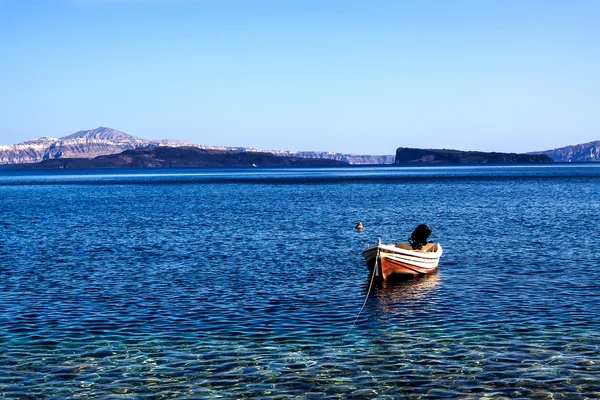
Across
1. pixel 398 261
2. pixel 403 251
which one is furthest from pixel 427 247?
pixel 398 261

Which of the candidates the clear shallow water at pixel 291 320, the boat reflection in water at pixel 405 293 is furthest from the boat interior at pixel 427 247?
the boat reflection in water at pixel 405 293

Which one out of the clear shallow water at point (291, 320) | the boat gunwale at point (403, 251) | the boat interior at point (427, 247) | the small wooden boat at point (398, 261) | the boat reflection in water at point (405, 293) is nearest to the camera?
the clear shallow water at point (291, 320)

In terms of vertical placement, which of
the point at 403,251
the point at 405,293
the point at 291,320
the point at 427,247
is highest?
the point at 403,251

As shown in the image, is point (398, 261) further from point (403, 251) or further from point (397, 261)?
point (403, 251)

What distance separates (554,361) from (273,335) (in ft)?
31.9

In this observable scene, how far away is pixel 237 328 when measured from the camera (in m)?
26.8

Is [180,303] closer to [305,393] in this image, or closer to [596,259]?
[305,393]

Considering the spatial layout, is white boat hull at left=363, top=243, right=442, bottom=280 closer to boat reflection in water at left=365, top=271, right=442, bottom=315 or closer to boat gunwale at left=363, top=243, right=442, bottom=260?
boat gunwale at left=363, top=243, right=442, bottom=260

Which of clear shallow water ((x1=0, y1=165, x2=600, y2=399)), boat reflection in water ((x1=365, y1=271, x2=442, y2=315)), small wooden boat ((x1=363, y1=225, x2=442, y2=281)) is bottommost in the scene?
boat reflection in water ((x1=365, y1=271, x2=442, y2=315))

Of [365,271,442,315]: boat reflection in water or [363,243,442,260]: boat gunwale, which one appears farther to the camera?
[363,243,442,260]: boat gunwale

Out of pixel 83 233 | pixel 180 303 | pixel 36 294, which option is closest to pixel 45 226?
pixel 83 233

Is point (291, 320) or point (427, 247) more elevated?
point (427, 247)

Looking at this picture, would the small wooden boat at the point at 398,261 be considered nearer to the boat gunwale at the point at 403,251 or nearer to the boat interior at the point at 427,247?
the boat gunwale at the point at 403,251

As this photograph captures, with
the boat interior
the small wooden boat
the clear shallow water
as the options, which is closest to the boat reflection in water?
the clear shallow water
